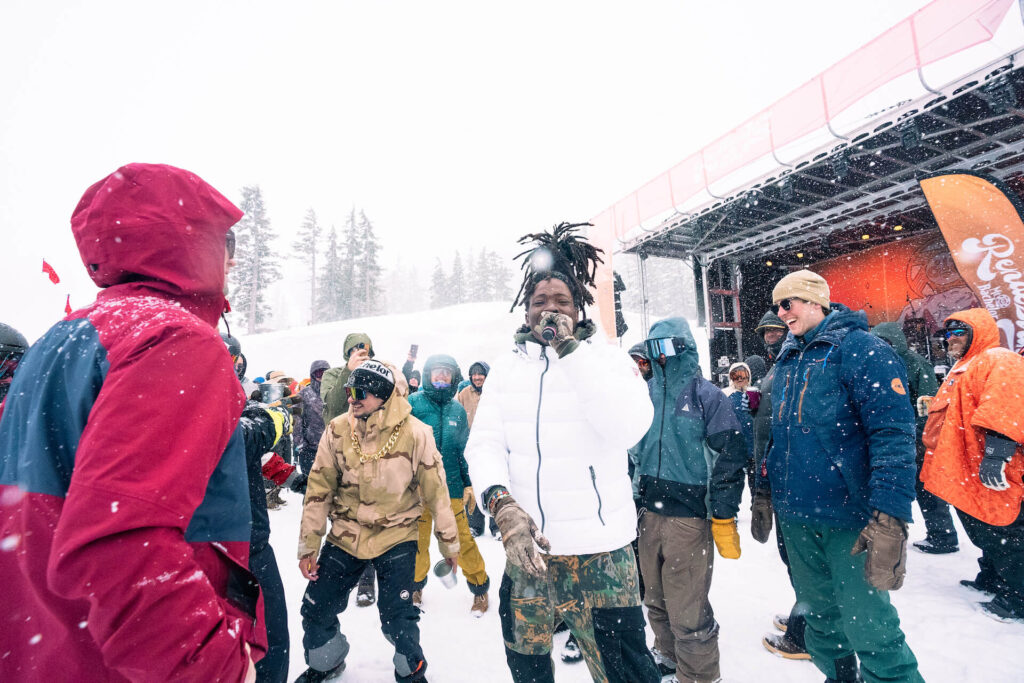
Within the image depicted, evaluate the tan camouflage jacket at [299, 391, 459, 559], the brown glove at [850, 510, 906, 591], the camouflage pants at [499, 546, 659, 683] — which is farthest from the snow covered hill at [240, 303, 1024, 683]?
the camouflage pants at [499, 546, 659, 683]

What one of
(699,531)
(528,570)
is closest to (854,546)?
(699,531)

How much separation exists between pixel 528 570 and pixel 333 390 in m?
4.43

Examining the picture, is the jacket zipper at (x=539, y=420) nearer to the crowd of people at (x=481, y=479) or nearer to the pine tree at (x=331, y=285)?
the crowd of people at (x=481, y=479)

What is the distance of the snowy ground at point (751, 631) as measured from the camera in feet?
10.4

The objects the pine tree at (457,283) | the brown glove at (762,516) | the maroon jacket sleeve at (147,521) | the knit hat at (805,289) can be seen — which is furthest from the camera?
the pine tree at (457,283)

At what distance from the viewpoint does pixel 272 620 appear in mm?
2582

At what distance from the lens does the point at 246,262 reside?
35031 millimetres

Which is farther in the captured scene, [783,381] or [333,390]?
[333,390]

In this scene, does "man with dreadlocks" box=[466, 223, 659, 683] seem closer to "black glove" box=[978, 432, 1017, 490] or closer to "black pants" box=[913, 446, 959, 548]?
"black glove" box=[978, 432, 1017, 490]

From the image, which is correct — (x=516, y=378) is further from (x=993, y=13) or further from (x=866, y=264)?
(x=866, y=264)

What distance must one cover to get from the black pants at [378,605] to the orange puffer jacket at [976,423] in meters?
4.11

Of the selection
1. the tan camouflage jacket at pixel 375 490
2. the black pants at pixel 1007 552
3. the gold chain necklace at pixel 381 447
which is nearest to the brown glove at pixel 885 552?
the black pants at pixel 1007 552

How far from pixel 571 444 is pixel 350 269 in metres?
40.6

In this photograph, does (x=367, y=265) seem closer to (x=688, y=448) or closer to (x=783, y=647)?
(x=688, y=448)
